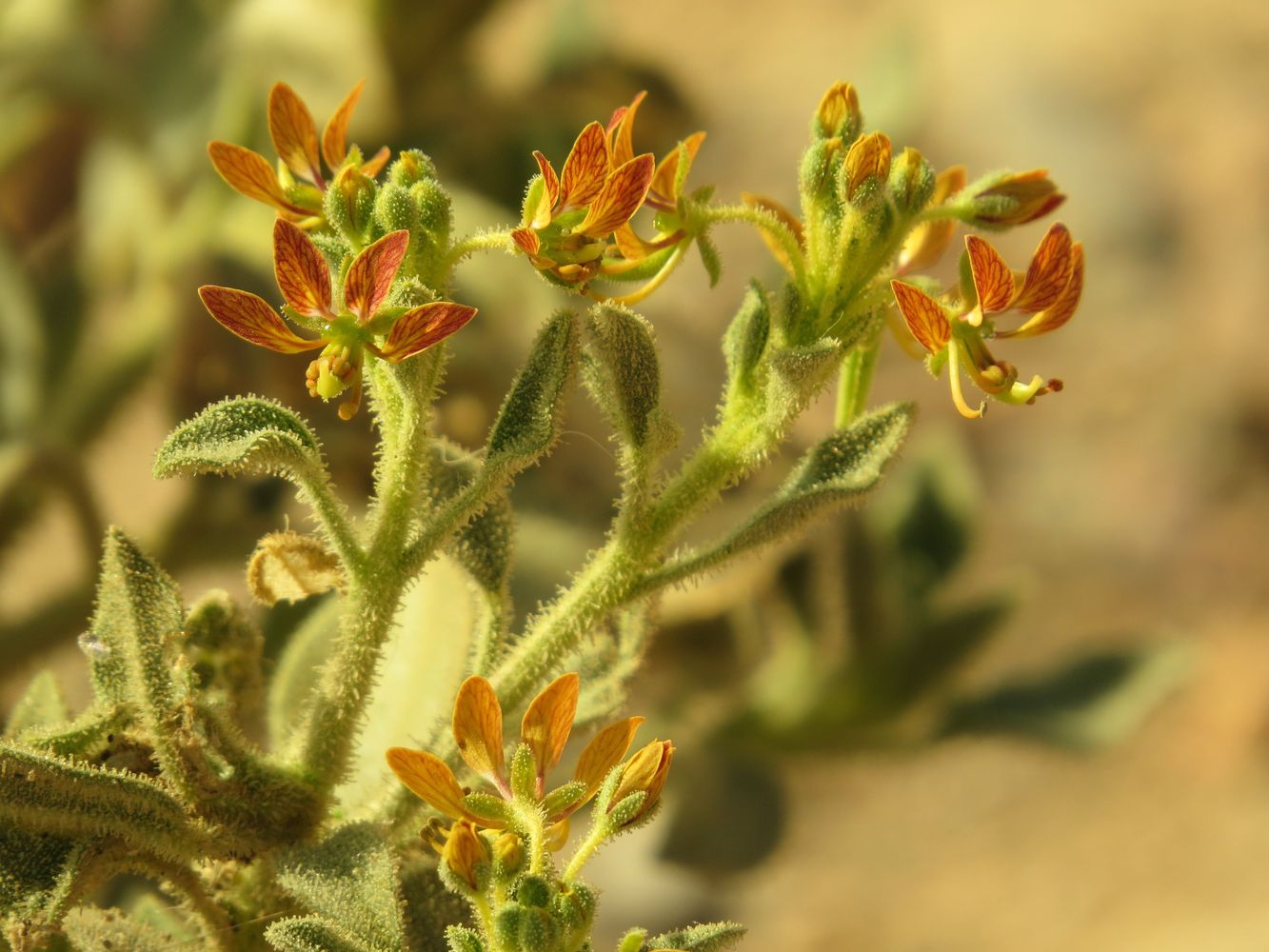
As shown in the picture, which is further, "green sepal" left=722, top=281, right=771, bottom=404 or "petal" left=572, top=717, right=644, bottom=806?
"green sepal" left=722, top=281, right=771, bottom=404

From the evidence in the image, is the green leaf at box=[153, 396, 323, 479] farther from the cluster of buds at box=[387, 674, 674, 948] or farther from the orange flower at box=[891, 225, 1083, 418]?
the orange flower at box=[891, 225, 1083, 418]

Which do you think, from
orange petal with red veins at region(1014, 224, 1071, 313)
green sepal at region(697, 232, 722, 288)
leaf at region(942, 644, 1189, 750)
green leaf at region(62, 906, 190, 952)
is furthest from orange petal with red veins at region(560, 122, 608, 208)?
leaf at region(942, 644, 1189, 750)

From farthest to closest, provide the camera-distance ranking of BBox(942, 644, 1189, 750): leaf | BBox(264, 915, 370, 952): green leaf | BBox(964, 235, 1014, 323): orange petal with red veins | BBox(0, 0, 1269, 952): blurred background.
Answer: BBox(942, 644, 1189, 750): leaf < BBox(0, 0, 1269, 952): blurred background < BBox(964, 235, 1014, 323): orange petal with red veins < BBox(264, 915, 370, 952): green leaf

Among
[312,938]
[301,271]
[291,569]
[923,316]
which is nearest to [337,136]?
[301,271]

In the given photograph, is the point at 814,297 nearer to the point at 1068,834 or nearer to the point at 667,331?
the point at 667,331

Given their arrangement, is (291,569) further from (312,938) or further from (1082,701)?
(1082,701)
